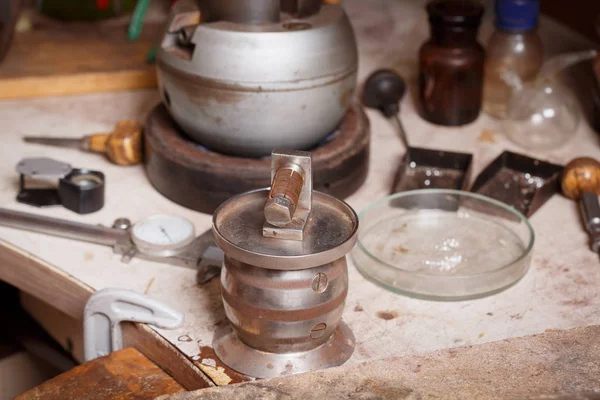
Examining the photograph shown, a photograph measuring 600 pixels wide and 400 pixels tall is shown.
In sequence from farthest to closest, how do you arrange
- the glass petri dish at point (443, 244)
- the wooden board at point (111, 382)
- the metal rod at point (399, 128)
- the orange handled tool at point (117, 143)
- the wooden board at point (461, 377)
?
1. the metal rod at point (399, 128)
2. the orange handled tool at point (117, 143)
3. the glass petri dish at point (443, 244)
4. the wooden board at point (111, 382)
5. the wooden board at point (461, 377)

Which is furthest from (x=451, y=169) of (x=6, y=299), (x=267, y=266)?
(x=6, y=299)

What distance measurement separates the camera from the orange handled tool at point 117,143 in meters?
1.24

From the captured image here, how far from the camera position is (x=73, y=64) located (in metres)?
1.53

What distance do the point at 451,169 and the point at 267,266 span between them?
556mm

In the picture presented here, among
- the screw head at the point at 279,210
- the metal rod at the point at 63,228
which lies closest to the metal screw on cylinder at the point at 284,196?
the screw head at the point at 279,210

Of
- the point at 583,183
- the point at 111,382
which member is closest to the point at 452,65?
the point at 583,183

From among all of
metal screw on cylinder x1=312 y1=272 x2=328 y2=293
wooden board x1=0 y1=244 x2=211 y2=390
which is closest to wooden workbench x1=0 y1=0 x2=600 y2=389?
wooden board x1=0 y1=244 x2=211 y2=390

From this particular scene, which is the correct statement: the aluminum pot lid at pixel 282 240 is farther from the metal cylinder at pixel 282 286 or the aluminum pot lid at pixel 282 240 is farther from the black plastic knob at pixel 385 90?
the black plastic knob at pixel 385 90

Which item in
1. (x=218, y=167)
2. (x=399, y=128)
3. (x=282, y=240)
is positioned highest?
(x=282, y=240)

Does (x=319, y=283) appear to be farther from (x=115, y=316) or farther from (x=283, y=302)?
(x=115, y=316)

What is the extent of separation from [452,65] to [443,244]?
15.1 inches

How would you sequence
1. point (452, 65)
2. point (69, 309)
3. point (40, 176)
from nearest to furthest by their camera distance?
point (69, 309), point (40, 176), point (452, 65)

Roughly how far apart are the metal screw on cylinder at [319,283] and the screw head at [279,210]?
0.22 ft

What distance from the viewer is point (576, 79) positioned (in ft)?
5.09
